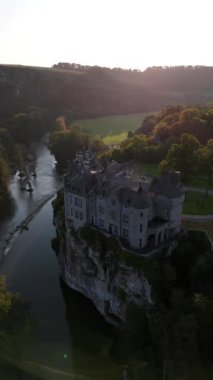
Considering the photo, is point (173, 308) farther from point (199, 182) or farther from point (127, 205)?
point (199, 182)

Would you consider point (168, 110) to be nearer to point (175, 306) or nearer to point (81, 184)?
point (81, 184)

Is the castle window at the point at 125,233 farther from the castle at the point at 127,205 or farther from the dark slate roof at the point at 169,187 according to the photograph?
the dark slate roof at the point at 169,187

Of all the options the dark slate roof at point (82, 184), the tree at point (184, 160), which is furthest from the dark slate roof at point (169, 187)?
the tree at point (184, 160)

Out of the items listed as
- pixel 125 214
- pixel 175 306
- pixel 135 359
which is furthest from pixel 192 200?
pixel 135 359

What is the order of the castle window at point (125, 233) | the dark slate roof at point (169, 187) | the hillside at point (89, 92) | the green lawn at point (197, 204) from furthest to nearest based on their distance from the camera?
the hillside at point (89, 92) → the green lawn at point (197, 204) → the dark slate roof at point (169, 187) → the castle window at point (125, 233)

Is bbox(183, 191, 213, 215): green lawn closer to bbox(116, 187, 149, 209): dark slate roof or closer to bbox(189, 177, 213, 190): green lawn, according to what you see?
bbox(189, 177, 213, 190): green lawn

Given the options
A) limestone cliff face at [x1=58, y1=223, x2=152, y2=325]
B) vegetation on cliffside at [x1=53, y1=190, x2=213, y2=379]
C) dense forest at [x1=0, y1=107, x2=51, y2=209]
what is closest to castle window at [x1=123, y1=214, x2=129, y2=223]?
vegetation on cliffside at [x1=53, y1=190, x2=213, y2=379]

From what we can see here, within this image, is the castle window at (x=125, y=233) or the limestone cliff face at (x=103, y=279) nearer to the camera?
the limestone cliff face at (x=103, y=279)
